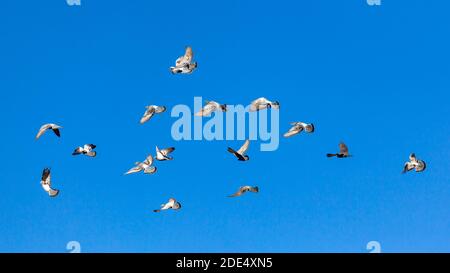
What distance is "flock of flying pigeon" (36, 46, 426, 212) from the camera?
30.4 m

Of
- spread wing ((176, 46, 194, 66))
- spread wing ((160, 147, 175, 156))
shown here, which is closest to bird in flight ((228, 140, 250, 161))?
spread wing ((160, 147, 175, 156))

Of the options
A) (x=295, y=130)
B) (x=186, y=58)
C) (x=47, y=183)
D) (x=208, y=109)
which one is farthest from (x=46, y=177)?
(x=295, y=130)

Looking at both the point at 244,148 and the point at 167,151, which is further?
the point at 167,151

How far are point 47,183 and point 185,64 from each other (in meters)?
6.71

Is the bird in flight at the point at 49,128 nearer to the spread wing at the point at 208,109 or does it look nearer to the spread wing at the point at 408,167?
the spread wing at the point at 208,109

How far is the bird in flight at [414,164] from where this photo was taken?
30.7 meters

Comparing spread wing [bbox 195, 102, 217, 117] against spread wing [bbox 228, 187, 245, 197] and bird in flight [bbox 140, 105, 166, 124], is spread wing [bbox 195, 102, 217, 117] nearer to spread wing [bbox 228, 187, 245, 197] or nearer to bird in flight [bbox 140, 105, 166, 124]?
bird in flight [bbox 140, 105, 166, 124]

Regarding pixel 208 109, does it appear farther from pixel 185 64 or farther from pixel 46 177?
pixel 46 177

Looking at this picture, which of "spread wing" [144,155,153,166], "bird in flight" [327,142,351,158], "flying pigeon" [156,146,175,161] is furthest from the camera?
"spread wing" [144,155,153,166]

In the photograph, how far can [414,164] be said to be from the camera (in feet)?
101
